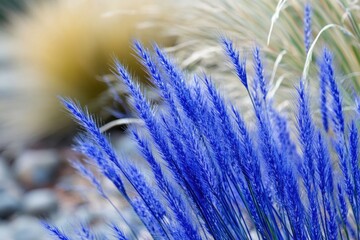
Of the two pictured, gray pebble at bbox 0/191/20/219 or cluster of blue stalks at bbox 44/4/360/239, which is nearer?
cluster of blue stalks at bbox 44/4/360/239

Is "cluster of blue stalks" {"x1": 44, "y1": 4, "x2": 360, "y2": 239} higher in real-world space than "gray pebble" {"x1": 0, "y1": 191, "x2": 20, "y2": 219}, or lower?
lower

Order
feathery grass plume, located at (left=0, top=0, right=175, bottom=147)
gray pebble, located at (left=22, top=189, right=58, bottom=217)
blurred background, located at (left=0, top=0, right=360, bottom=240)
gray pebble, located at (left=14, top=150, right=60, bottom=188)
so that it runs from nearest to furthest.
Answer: blurred background, located at (left=0, top=0, right=360, bottom=240), gray pebble, located at (left=22, top=189, right=58, bottom=217), gray pebble, located at (left=14, top=150, right=60, bottom=188), feathery grass plume, located at (left=0, top=0, right=175, bottom=147)

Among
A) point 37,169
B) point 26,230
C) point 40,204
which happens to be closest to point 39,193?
point 40,204

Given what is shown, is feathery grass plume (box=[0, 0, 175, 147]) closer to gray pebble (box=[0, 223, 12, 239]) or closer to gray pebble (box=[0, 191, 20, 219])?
gray pebble (box=[0, 191, 20, 219])

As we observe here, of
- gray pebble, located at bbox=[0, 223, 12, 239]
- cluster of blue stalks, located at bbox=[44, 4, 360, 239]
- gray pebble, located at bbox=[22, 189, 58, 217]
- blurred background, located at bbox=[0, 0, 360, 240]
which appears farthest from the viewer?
gray pebble, located at bbox=[22, 189, 58, 217]

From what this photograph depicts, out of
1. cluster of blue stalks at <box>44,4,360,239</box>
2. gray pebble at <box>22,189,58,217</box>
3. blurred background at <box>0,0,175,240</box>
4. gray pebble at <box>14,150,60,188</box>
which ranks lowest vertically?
cluster of blue stalks at <box>44,4,360,239</box>

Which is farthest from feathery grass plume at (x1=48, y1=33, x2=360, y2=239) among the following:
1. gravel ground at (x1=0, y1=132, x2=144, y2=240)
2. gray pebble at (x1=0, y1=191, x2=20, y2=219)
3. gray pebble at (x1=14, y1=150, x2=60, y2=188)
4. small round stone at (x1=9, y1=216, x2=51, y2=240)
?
gray pebble at (x1=14, y1=150, x2=60, y2=188)

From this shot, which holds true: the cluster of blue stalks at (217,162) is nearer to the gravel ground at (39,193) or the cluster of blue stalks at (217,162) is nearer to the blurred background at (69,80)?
the blurred background at (69,80)
